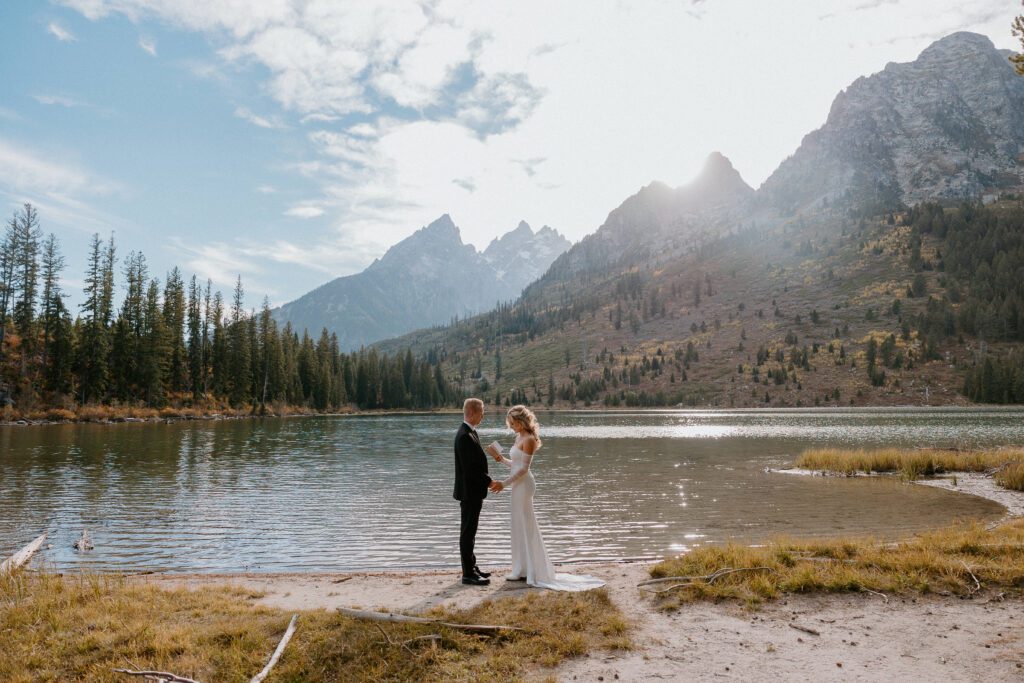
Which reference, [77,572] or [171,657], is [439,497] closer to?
[77,572]

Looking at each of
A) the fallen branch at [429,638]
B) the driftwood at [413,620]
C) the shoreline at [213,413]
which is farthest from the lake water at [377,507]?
the shoreline at [213,413]

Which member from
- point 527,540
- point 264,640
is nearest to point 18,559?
point 264,640

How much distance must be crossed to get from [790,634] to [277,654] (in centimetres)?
777

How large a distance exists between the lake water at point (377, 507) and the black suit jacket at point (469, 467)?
18.8 feet

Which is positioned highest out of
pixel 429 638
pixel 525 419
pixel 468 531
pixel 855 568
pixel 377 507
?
pixel 525 419

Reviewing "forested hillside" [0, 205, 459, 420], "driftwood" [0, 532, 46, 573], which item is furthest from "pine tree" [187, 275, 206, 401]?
"driftwood" [0, 532, 46, 573]

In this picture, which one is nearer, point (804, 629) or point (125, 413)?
point (804, 629)

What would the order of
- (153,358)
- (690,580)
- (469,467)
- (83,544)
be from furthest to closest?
(153,358) → (83,544) → (469,467) → (690,580)

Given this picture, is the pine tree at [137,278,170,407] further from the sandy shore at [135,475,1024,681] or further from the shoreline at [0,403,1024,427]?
the sandy shore at [135,475,1024,681]

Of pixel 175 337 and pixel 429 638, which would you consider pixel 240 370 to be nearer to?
pixel 175 337

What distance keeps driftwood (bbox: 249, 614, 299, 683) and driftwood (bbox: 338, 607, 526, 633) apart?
966 millimetres

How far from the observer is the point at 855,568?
1215 cm

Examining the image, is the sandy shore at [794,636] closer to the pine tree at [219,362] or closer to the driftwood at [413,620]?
the driftwood at [413,620]

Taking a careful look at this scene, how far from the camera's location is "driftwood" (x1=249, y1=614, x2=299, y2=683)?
7.56 metres
